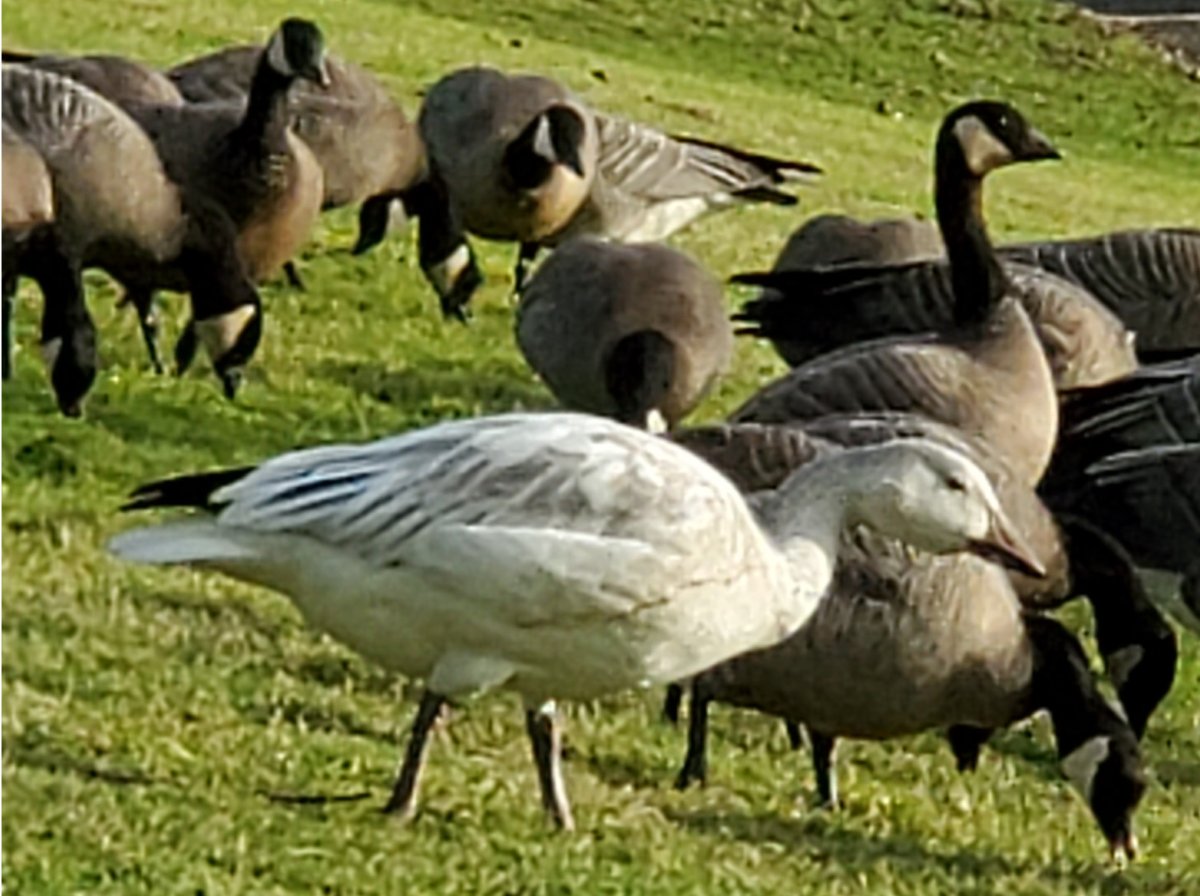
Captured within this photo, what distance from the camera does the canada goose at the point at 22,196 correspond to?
10.4 m

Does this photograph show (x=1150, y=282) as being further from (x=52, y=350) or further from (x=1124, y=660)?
(x=52, y=350)

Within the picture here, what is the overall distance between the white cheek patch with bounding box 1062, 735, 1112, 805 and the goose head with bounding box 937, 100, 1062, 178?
3.99 m

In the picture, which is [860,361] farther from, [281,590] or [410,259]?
[410,259]

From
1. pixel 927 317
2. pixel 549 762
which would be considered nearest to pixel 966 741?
pixel 549 762

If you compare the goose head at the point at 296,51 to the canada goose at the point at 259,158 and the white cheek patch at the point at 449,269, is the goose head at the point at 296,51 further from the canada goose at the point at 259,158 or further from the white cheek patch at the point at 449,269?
the white cheek patch at the point at 449,269

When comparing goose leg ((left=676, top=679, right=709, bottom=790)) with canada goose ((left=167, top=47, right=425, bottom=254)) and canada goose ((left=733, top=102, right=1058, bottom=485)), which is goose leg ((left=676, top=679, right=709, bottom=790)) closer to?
canada goose ((left=733, top=102, right=1058, bottom=485))

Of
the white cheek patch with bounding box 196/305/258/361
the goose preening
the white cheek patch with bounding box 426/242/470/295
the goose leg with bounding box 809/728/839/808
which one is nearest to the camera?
the goose leg with bounding box 809/728/839/808

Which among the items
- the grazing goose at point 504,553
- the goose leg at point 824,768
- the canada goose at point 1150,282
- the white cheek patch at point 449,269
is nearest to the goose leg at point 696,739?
the goose leg at point 824,768

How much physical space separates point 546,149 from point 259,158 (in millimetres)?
2269

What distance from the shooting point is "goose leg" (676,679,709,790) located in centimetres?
775

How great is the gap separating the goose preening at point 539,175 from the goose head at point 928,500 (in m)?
6.86

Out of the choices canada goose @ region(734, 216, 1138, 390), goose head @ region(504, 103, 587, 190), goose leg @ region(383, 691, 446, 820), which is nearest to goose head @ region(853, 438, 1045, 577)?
goose leg @ region(383, 691, 446, 820)

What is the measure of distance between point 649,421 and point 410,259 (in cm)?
452

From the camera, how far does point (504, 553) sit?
6.37 metres
